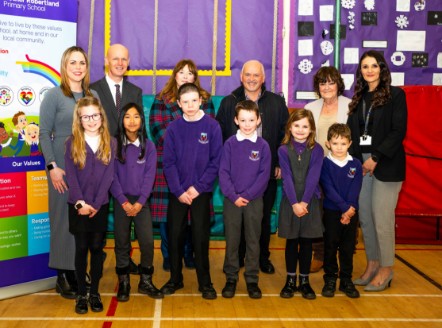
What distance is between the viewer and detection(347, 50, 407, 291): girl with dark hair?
12.6 feet

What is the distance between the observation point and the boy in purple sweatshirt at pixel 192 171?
3.71 metres

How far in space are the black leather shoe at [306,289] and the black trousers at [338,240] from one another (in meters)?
0.19

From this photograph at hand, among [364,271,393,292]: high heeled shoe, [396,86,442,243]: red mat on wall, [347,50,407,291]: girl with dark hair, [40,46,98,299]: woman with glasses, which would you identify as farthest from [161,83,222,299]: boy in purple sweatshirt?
[396,86,442,243]: red mat on wall

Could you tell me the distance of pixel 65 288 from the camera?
3.80 metres

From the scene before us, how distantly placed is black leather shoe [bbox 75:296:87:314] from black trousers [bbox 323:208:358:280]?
167 centimetres

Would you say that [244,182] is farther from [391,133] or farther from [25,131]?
[25,131]

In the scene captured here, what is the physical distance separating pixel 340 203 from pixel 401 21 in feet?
11.2

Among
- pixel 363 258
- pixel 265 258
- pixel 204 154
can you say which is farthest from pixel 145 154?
pixel 363 258

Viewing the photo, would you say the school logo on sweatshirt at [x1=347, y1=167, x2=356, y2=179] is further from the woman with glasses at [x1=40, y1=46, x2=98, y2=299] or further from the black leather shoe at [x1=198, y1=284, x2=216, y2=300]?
the woman with glasses at [x1=40, y1=46, x2=98, y2=299]

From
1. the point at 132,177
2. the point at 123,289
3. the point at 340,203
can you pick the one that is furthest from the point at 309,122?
the point at 123,289

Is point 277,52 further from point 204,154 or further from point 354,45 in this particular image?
point 204,154

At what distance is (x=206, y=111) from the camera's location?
419cm

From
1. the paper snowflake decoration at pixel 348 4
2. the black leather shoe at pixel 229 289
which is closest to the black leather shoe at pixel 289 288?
the black leather shoe at pixel 229 289

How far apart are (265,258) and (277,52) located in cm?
275
